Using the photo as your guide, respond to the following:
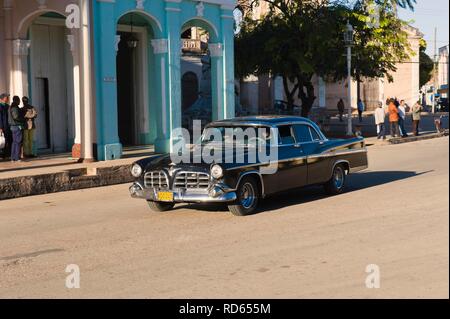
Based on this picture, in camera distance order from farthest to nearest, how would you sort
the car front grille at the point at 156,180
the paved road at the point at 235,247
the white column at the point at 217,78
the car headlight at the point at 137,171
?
1. the white column at the point at 217,78
2. the car headlight at the point at 137,171
3. the car front grille at the point at 156,180
4. the paved road at the point at 235,247

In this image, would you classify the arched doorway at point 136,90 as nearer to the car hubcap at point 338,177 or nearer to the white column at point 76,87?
the white column at point 76,87

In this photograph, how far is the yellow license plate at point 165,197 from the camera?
1034 centimetres

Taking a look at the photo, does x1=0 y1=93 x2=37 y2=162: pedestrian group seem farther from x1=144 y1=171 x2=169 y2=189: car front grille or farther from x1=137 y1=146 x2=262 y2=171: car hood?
x1=144 y1=171 x2=169 y2=189: car front grille

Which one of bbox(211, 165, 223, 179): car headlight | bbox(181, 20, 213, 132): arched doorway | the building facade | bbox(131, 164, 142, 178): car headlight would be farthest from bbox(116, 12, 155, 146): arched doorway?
bbox(181, 20, 213, 132): arched doorway

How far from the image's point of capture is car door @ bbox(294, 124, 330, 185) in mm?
11875

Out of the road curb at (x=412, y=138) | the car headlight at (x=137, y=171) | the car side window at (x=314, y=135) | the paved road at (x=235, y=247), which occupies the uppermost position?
the car side window at (x=314, y=135)

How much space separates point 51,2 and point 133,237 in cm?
1132

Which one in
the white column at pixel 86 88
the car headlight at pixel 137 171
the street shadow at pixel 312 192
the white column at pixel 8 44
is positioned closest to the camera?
the car headlight at pixel 137 171

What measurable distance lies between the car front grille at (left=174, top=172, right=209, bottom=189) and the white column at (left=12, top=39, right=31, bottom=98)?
10410 millimetres

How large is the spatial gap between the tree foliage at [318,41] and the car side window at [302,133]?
1506 centimetres

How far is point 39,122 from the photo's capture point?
20.5 meters

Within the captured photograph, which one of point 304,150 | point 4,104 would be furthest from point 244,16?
point 304,150

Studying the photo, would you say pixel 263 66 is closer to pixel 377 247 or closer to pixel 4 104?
pixel 4 104

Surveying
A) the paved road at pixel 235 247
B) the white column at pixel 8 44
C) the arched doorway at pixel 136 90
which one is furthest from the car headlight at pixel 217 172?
the arched doorway at pixel 136 90
